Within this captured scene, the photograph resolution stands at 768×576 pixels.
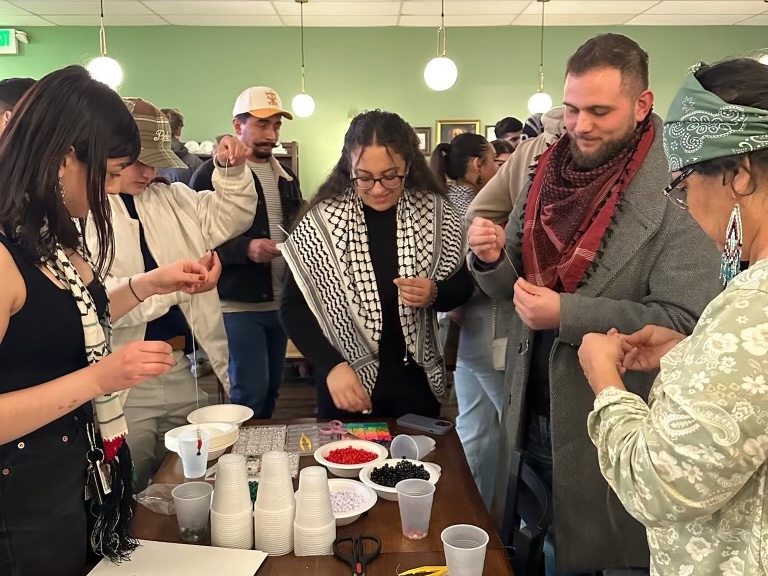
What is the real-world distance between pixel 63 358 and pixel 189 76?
20.3 ft

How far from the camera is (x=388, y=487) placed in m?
1.41

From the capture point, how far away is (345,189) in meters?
2.01

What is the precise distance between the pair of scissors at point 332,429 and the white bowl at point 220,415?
21 centimetres

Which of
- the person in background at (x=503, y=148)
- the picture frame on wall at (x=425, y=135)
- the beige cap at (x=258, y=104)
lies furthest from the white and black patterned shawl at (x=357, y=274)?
the picture frame on wall at (x=425, y=135)

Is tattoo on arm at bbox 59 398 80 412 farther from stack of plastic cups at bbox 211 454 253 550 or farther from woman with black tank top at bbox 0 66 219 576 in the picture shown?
stack of plastic cups at bbox 211 454 253 550

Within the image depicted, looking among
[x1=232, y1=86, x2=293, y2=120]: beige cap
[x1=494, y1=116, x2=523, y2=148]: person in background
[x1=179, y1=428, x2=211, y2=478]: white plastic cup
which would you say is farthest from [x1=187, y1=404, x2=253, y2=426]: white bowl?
[x1=494, y1=116, x2=523, y2=148]: person in background

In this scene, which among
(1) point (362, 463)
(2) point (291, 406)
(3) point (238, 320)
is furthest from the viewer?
(2) point (291, 406)

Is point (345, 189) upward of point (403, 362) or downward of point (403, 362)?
upward

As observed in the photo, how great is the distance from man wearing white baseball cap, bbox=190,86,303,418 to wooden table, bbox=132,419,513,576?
1.40 meters

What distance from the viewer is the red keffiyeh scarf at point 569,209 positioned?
5.26 feet

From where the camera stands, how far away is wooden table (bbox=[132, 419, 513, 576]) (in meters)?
1.17

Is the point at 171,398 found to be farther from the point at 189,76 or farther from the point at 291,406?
the point at 189,76

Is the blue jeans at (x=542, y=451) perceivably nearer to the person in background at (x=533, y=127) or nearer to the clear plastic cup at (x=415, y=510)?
the clear plastic cup at (x=415, y=510)

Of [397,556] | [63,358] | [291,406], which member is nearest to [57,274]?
[63,358]
